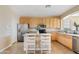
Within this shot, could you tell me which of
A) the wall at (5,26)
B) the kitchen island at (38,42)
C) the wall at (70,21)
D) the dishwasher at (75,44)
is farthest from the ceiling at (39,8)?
the dishwasher at (75,44)

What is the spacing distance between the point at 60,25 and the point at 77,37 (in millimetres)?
6121

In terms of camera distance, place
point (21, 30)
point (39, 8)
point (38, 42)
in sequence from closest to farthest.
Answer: point (38, 42), point (39, 8), point (21, 30)

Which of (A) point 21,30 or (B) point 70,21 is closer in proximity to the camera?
(B) point 70,21

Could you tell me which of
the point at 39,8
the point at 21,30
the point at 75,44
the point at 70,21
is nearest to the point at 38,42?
the point at 75,44

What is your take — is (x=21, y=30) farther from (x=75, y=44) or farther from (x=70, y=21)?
(x=75, y=44)

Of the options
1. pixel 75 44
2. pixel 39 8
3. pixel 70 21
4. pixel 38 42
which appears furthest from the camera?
pixel 70 21

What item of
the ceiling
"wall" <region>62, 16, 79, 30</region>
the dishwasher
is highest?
the ceiling

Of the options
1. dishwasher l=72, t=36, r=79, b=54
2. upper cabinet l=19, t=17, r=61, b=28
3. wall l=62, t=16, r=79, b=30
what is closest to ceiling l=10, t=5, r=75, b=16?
wall l=62, t=16, r=79, b=30

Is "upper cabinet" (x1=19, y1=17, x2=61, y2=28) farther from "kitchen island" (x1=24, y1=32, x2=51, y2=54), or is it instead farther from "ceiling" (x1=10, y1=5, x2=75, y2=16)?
"kitchen island" (x1=24, y1=32, x2=51, y2=54)

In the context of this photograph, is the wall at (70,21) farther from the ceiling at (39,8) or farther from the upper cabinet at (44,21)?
the ceiling at (39,8)

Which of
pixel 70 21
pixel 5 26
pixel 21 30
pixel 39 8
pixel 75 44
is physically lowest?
pixel 75 44
